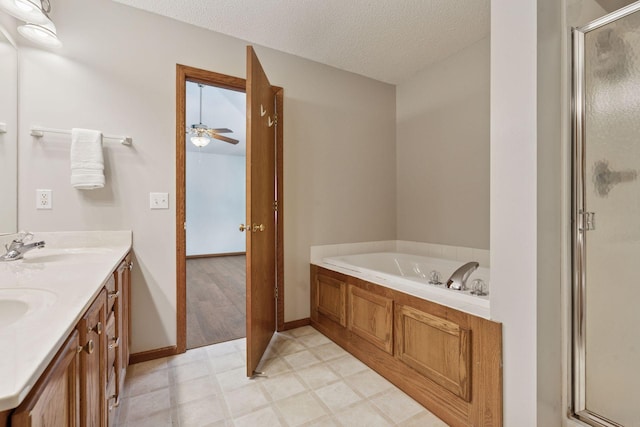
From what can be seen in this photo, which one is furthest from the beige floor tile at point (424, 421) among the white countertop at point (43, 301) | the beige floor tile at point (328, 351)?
the white countertop at point (43, 301)

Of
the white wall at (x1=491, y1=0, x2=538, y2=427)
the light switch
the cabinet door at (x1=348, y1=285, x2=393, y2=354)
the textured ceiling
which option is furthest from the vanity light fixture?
the cabinet door at (x1=348, y1=285, x2=393, y2=354)

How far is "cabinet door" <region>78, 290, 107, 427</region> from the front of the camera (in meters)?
0.84

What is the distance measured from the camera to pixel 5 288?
0.90 meters

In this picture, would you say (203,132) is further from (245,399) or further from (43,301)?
(43,301)

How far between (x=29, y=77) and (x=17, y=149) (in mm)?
444

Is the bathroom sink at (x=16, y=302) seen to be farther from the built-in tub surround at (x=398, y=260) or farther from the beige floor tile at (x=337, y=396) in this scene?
the built-in tub surround at (x=398, y=260)

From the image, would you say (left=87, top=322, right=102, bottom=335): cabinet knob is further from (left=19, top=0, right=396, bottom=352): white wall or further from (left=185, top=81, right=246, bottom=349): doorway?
(left=185, top=81, right=246, bottom=349): doorway

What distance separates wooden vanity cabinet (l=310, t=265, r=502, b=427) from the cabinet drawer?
1463 mm

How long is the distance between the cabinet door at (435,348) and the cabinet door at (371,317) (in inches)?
3.0

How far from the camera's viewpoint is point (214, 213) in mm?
6664

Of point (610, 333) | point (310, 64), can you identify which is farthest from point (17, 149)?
point (610, 333)

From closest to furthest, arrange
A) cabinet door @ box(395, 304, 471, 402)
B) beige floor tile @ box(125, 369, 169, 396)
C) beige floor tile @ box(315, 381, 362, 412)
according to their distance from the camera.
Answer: cabinet door @ box(395, 304, 471, 402)
beige floor tile @ box(315, 381, 362, 412)
beige floor tile @ box(125, 369, 169, 396)

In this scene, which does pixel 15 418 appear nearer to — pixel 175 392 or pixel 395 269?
pixel 175 392

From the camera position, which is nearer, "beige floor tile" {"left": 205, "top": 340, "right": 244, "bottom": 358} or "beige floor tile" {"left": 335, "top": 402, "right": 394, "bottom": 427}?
"beige floor tile" {"left": 335, "top": 402, "right": 394, "bottom": 427}
